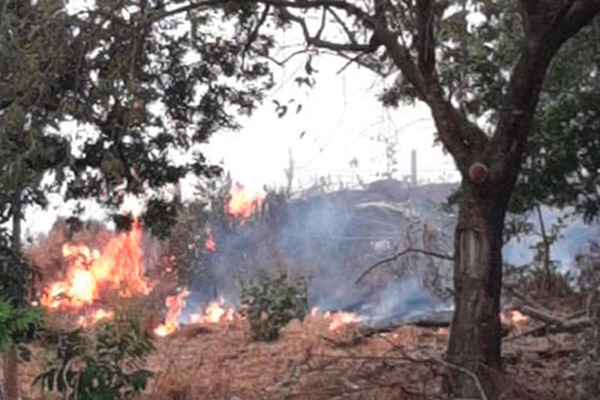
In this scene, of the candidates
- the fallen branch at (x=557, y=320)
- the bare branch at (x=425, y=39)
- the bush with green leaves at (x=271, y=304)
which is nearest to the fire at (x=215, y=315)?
the bush with green leaves at (x=271, y=304)

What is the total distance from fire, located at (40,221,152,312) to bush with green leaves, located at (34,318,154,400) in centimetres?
833

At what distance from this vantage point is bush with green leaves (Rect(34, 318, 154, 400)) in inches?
228

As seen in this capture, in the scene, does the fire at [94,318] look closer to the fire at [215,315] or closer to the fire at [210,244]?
the fire at [215,315]

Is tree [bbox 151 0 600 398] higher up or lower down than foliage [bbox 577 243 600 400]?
higher up

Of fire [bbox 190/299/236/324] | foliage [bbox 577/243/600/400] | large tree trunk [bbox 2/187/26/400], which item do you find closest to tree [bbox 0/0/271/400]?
large tree trunk [bbox 2/187/26/400]

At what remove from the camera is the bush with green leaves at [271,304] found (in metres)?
12.8

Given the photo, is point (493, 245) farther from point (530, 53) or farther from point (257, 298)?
point (257, 298)

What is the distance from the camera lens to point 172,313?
55.4 ft

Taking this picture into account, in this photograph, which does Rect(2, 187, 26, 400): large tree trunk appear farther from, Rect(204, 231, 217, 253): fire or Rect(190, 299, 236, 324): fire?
Rect(204, 231, 217, 253): fire

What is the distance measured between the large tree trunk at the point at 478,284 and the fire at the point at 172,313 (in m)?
7.17

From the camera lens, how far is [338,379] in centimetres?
820

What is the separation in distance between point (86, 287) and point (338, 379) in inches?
412

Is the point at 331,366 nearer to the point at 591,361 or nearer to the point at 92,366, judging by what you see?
the point at 591,361

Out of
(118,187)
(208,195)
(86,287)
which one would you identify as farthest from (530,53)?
(208,195)
